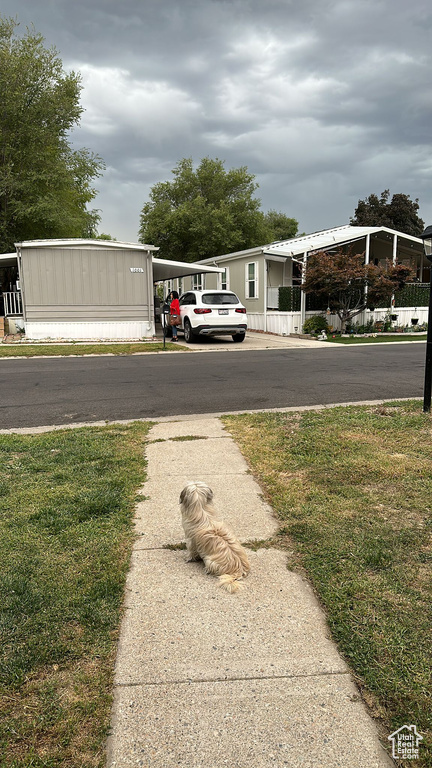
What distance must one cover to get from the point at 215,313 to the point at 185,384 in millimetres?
7713

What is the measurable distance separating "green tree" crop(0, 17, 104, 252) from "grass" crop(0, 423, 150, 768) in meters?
23.4

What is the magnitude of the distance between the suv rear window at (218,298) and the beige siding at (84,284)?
319cm

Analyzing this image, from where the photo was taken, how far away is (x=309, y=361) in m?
12.6

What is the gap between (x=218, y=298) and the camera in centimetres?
1653

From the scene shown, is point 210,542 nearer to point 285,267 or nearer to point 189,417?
point 189,417

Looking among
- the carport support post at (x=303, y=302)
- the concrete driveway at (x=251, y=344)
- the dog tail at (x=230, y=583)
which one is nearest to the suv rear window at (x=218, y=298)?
the concrete driveway at (x=251, y=344)

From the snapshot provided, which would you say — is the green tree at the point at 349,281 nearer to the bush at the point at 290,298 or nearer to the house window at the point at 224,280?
the bush at the point at 290,298

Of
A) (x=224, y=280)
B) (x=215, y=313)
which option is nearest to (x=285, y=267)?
(x=224, y=280)

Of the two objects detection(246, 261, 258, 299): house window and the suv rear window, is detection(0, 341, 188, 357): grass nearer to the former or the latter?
the suv rear window

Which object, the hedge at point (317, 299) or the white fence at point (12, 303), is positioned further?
the white fence at point (12, 303)

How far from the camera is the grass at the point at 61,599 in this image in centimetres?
179

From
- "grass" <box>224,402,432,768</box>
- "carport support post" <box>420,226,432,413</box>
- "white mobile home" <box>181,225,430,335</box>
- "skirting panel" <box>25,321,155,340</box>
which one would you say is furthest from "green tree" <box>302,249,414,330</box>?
"grass" <box>224,402,432,768</box>

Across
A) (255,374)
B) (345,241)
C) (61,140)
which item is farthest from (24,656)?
(61,140)

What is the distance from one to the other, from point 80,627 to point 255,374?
26.9 feet
